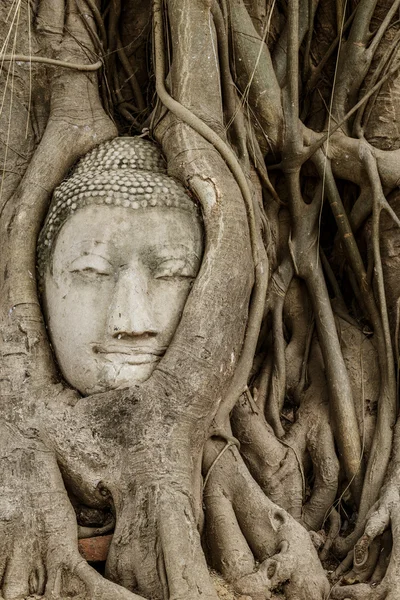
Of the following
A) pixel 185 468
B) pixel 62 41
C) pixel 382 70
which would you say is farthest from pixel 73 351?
pixel 382 70

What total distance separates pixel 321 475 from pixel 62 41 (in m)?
2.01

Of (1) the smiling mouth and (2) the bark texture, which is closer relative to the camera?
(2) the bark texture

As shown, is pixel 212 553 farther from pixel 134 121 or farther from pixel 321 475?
pixel 134 121

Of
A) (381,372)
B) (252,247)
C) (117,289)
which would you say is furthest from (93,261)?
(381,372)

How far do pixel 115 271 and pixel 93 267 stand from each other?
0.26ft

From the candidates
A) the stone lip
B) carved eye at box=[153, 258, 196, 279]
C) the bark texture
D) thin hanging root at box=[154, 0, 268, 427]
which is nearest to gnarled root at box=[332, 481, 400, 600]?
the bark texture

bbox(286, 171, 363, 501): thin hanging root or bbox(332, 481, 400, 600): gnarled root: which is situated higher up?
bbox(286, 171, 363, 501): thin hanging root

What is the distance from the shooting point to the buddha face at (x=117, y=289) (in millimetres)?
3264

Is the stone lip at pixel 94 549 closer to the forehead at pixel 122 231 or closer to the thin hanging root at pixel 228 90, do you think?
the forehead at pixel 122 231

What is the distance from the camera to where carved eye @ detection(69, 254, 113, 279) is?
334 centimetres

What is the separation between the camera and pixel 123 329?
3.23 m

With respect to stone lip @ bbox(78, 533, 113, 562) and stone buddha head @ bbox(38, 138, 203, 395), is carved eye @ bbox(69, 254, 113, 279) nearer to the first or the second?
stone buddha head @ bbox(38, 138, 203, 395)

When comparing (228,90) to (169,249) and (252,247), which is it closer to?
(252,247)

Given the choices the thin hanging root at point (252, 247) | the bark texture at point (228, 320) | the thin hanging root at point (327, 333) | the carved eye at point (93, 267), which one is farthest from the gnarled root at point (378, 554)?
the carved eye at point (93, 267)
